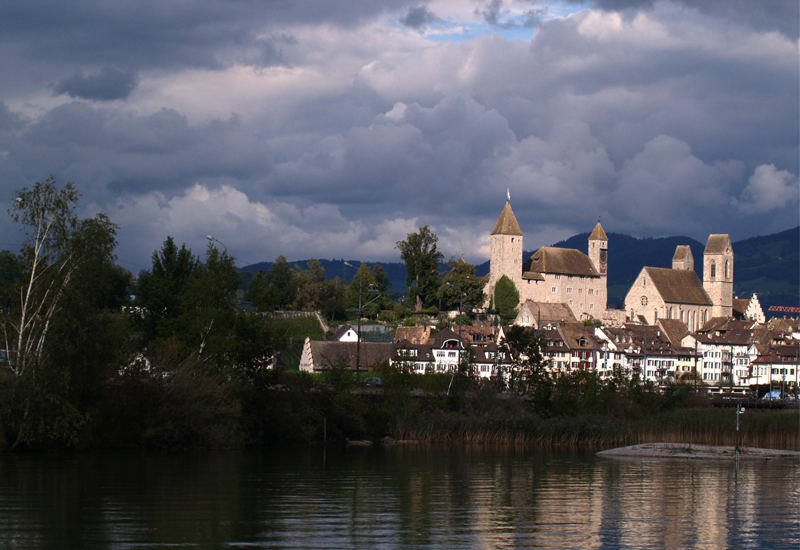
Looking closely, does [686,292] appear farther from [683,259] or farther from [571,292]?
[571,292]

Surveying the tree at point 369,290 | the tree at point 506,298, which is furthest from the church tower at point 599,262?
the tree at point 369,290

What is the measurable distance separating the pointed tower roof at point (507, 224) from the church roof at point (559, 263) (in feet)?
14.9

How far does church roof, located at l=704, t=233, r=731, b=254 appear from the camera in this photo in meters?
172

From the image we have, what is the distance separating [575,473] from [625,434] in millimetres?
17676

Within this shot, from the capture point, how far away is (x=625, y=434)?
198ft

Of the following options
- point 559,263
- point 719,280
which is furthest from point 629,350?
point 719,280

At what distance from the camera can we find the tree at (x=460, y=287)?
12800 centimetres

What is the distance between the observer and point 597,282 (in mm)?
152625

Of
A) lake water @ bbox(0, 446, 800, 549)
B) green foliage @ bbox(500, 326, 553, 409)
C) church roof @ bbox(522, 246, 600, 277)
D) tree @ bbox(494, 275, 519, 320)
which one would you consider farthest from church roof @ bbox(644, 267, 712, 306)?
lake water @ bbox(0, 446, 800, 549)

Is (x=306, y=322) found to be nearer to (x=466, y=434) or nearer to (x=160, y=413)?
(x=466, y=434)

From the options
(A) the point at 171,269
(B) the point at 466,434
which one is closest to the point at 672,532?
(B) the point at 466,434

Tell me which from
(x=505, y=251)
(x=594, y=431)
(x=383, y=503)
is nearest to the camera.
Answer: (x=383, y=503)

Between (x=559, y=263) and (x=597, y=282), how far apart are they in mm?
7150

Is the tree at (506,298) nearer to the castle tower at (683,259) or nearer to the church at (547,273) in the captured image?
the church at (547,273)
